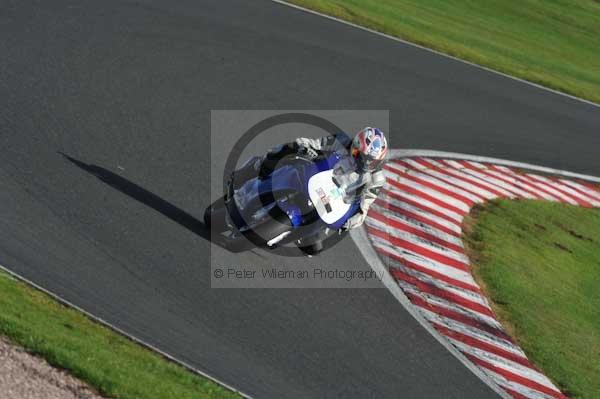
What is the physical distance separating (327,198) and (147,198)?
8.03ft

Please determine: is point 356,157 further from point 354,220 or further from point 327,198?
point 354,220

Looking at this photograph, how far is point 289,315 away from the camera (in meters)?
10.9

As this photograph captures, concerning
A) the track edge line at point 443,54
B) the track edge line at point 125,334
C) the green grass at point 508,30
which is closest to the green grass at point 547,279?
the track edge line at point 125,334

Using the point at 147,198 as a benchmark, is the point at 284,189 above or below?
above

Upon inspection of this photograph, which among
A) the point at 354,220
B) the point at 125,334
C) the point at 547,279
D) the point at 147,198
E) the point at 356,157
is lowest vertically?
the point at 547,279

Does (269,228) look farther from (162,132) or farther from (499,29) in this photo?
(499,29)

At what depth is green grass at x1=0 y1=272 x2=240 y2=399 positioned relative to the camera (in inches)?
325

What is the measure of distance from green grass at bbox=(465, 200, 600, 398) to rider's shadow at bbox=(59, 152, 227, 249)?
446 cm

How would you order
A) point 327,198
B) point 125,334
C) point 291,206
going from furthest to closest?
point 327,198
point 291,206
point 125,334

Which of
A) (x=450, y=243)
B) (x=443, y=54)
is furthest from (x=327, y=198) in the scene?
(x=443, y=54)

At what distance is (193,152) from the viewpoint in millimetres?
13469

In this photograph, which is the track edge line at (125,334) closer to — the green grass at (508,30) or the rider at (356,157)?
the rider at (356,157)

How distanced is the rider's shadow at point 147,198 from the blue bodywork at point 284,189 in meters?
0.63

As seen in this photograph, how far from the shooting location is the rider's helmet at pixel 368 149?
11500 mm
